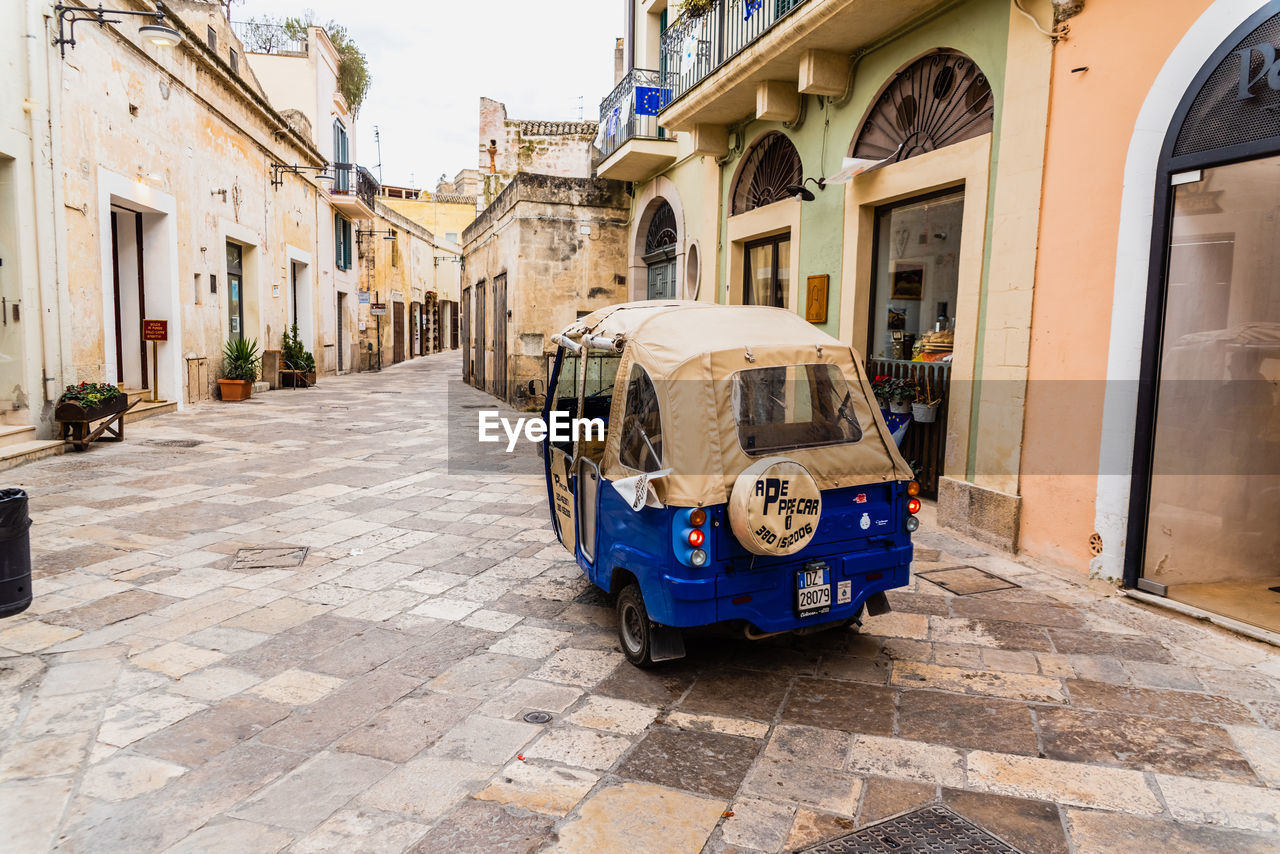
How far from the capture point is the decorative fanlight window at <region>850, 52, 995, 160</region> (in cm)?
727

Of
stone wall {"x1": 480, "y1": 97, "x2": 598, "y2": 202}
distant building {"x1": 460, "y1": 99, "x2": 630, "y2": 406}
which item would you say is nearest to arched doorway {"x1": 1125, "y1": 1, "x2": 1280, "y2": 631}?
distant building {"x1": 460, "y1": 99, "x2": 630, "y2": 406}

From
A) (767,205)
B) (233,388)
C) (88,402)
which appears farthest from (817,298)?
(233,388)

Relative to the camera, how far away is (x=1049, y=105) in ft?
20.4

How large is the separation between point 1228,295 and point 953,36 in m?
3.51

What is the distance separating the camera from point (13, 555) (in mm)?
3980

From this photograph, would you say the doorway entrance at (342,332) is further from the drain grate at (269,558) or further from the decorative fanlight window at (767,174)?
the drain grate at (269,558)

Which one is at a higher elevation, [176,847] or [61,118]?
[61,118]

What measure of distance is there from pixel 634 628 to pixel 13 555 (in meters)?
3.18

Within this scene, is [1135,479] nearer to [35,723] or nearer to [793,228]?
[793,228]

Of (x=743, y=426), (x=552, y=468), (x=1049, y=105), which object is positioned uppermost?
(x=1049, y=105)

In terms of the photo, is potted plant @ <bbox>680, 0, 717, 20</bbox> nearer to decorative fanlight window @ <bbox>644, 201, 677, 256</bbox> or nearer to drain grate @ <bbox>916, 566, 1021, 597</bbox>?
decorative fanlight window @ <bbox>644, 201, 677, 256</bbox>

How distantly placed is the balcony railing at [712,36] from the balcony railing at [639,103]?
2.40 ft

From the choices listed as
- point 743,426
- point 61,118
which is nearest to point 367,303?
point 61,118

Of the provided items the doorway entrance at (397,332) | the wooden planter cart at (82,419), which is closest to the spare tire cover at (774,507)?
the wooden planter cart at (82,419)
